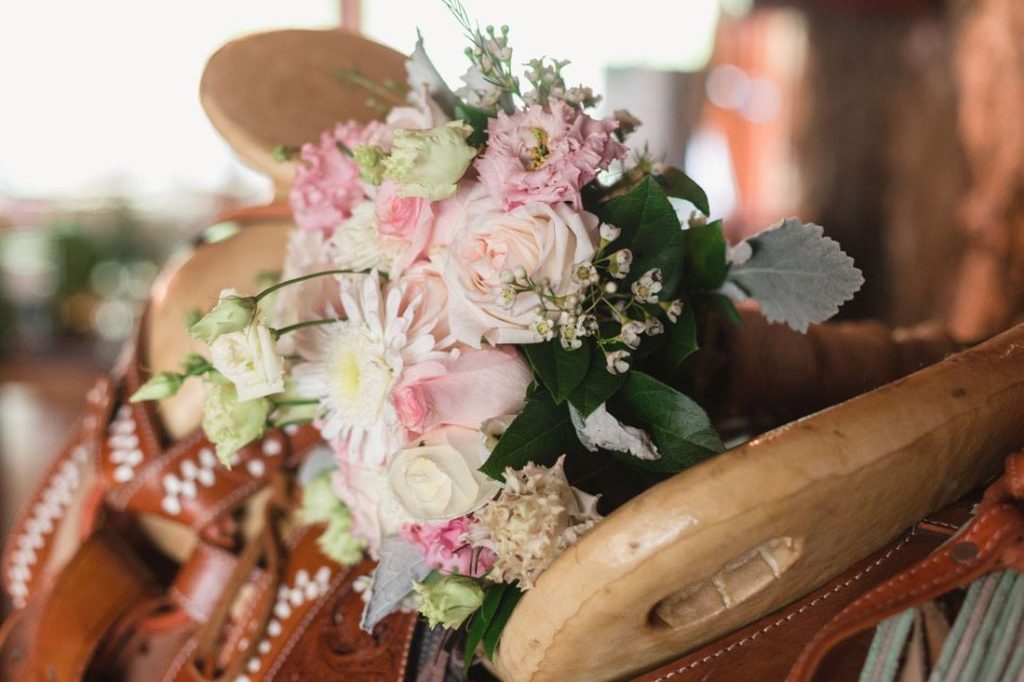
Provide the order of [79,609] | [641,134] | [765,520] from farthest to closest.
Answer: [641,134], [79,609], [765,520]

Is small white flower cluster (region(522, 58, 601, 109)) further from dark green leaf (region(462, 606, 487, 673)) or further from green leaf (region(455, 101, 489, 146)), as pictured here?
dark green leaf (region(462, 606, 487, 673))

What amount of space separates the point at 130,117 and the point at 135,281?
4.64ft

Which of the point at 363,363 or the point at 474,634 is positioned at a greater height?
the point at 363,363

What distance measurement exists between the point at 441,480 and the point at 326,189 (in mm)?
235

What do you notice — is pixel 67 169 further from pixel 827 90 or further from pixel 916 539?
pixel 916 539

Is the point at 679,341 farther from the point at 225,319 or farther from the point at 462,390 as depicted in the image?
the point at 225,319

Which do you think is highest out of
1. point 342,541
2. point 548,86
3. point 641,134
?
point 548,86

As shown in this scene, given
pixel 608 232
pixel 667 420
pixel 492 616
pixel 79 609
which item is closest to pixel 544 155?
pixel 608 232

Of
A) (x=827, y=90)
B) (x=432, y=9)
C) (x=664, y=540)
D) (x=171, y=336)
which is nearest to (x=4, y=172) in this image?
(x=827, y=90)

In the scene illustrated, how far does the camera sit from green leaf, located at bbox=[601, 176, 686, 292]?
1.69 feet

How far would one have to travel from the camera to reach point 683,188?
55 cm

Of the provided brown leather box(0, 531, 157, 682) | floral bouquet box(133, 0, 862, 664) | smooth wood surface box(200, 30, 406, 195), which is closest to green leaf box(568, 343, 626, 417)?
floral bouquet box(133, 0, 862, 664)

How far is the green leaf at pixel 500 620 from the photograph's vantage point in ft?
1.64

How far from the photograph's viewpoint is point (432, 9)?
0.56 m
